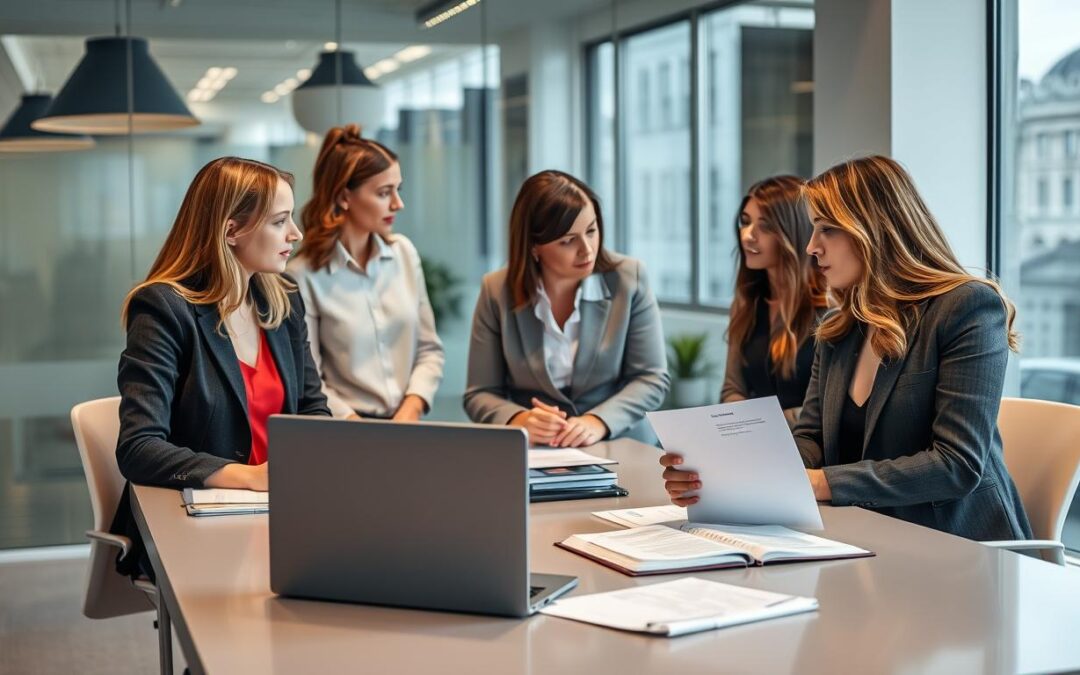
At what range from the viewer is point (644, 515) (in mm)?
2189

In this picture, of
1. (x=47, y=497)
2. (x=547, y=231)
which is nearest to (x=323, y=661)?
(x=547, y=231)

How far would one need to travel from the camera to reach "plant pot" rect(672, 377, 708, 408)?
619 cm

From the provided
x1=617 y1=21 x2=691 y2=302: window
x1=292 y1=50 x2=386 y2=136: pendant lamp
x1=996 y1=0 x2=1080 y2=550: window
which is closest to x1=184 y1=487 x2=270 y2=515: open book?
x1=996 y1=0 x2=1080 y2=550: window

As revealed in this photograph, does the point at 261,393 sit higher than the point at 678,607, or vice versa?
the point at 261,393

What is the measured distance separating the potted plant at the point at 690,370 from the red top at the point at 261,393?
3.63 meters

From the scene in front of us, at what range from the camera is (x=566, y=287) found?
3391mm

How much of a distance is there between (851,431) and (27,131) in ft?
13.1

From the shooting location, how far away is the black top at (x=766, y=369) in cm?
Result: 337

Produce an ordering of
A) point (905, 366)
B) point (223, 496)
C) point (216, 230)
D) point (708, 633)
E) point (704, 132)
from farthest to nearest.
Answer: point (704, 132), point (216, 230), point (905, 366), point (223, 496), point (708, 633)

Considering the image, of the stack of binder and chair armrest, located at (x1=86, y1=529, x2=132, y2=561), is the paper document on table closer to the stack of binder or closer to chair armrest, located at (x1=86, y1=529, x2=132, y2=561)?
the stack of binder

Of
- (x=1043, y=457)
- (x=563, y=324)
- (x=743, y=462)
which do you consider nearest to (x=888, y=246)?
(x=1043, y=457)

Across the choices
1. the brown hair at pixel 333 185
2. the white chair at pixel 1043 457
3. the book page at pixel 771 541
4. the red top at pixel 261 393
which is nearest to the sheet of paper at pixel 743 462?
the book page at pixel 771 541

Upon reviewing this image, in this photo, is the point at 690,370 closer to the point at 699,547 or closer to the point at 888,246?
the point at 888,246

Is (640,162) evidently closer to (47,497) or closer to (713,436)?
(47,497)
